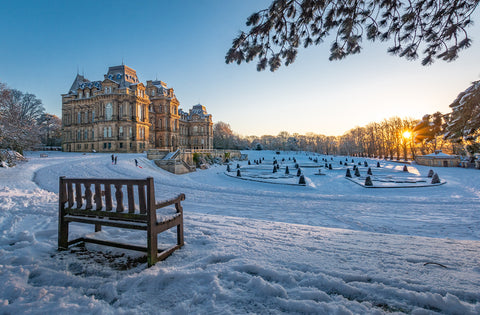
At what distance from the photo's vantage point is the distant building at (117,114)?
41.7 metres

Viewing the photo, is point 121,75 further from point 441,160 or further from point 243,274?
point 441,160

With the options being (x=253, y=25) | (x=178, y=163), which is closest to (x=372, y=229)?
(x=253, y=25)

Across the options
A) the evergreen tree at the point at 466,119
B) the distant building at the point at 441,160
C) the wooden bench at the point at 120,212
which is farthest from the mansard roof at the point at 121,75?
the distant building at the point at 441,160

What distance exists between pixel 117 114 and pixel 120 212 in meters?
44.7

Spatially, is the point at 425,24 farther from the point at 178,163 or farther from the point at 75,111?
the point at 75,111

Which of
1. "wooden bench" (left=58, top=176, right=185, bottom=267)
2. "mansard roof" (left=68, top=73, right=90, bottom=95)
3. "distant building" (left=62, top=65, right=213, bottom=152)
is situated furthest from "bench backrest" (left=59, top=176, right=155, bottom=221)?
"mansard roof" (left=68, top=73, right=90, bottom=95)

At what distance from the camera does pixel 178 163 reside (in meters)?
Result: 27.0

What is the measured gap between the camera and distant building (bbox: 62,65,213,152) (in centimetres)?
4169

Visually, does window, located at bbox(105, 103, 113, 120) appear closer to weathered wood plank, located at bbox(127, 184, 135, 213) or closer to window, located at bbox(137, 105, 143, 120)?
window, located at bbox(137, 105, 143, 120)

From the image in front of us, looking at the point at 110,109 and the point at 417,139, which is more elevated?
the point at 110,109

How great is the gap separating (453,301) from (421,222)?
19.7 feet

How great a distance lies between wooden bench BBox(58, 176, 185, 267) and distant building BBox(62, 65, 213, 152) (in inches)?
1474

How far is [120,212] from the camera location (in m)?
3.21

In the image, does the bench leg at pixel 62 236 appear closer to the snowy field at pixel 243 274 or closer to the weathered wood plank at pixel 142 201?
the snowy field at pixel 243 274
